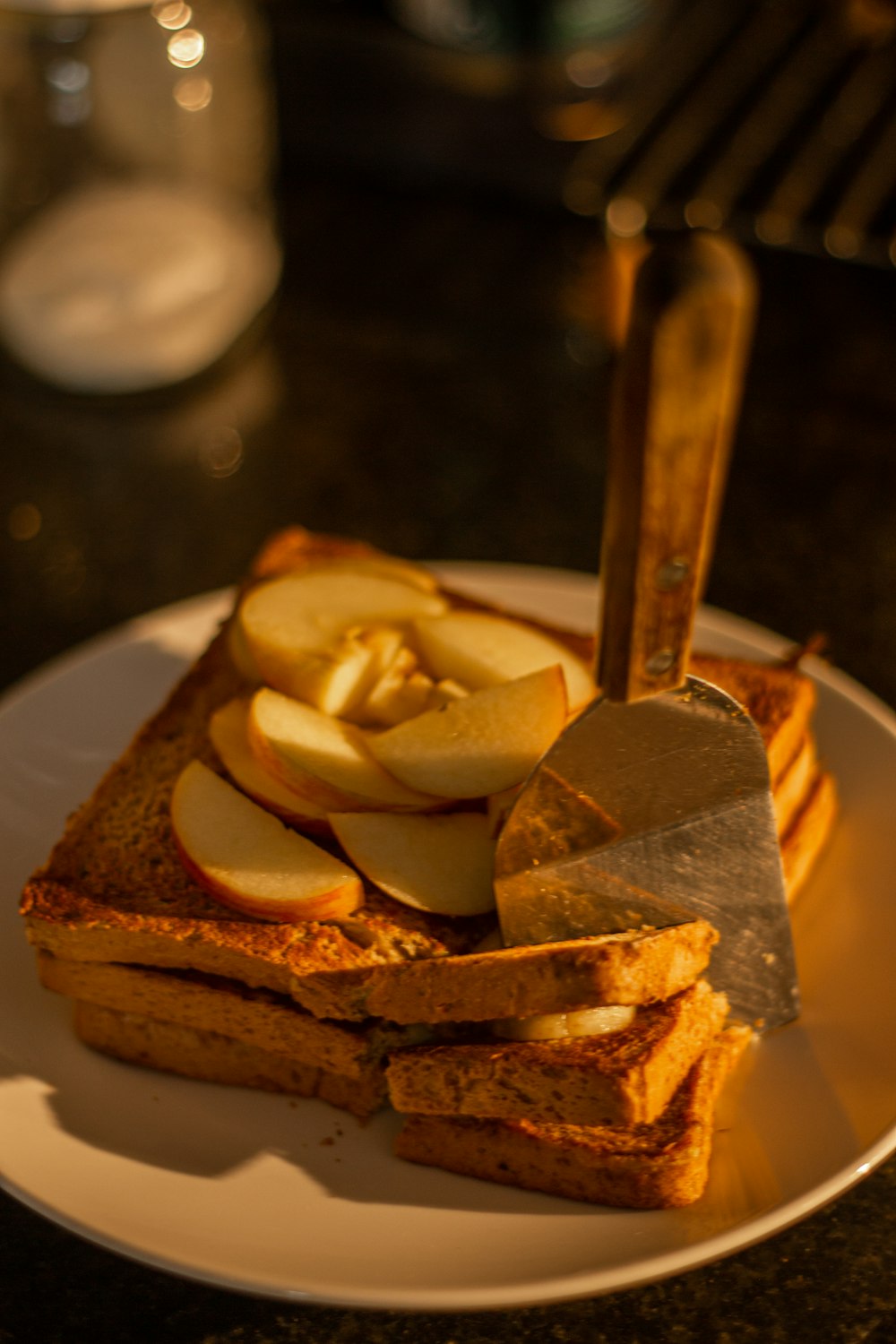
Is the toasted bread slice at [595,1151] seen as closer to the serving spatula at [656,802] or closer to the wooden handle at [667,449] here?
the serving spatula at [656,802]

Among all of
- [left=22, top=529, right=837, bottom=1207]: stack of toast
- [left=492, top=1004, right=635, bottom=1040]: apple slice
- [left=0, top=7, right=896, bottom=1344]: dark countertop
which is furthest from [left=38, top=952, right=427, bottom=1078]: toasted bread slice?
[left=0, top=7, right=896, bottom=1344]: dark countertop

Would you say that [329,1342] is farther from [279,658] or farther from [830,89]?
[830,89]

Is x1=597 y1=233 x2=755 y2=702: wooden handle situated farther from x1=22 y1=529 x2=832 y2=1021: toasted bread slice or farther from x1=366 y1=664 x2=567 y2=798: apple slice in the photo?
x1=22 y1=529 x2=832 y2=1021: toasted bread slice

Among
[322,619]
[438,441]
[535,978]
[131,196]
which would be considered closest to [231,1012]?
[535,978]

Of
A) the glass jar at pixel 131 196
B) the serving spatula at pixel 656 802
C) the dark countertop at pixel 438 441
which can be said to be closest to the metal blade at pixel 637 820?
the serving spatula at pixel 656 802

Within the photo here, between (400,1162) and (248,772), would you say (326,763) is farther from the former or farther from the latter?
(400,1162)

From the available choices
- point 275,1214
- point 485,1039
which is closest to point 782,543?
point 485,1039
